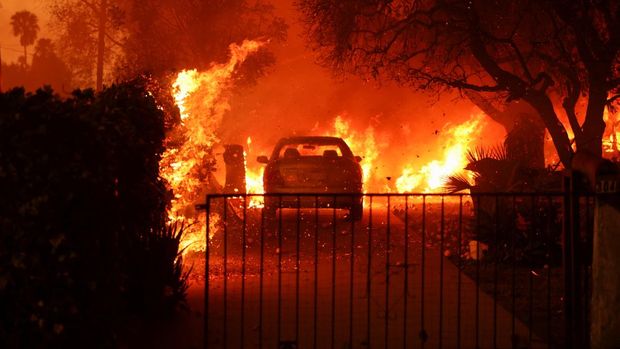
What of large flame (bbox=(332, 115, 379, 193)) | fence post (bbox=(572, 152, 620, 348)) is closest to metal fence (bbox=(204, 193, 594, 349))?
fence post (bbox=(572, 152, 620, 348))

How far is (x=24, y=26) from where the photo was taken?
68.2m

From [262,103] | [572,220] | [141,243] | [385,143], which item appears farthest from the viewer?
[262,103]

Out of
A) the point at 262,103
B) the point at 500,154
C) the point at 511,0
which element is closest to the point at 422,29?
the point at 511,0

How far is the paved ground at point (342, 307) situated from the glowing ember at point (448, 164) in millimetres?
11588

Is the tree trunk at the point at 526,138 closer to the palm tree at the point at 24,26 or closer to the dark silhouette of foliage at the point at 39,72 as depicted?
the dark silhouette of foliage at the point at 39,72

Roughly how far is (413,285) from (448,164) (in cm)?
1507

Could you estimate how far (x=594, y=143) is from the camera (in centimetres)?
1185

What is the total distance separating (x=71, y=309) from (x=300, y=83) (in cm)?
2993

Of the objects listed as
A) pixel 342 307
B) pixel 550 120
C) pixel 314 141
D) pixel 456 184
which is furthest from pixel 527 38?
pixel 342 307

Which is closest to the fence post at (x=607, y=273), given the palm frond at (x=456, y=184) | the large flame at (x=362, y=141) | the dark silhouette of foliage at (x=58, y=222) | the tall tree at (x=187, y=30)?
the dark silhouette of foliage at (x=58, y=222)

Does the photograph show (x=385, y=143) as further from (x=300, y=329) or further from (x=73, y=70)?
(x=300, y=329)

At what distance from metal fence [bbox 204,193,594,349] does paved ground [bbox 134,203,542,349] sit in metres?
0.02

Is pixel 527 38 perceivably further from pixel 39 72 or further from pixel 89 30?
pixel 39 72

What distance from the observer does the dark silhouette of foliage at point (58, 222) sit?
4270mm
